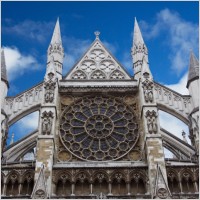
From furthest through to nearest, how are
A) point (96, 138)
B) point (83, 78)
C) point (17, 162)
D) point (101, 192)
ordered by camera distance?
point (83, 78) → point (96, 138) → point (17, 162) → point (101, 192)

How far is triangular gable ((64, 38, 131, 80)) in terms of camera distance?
62.1 ft

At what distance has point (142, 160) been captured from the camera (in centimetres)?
1508

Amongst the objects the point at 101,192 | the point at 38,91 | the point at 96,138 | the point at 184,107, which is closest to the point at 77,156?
the point at 96,138

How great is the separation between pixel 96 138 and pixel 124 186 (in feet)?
9.03

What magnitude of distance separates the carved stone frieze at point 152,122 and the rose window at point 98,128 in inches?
40.8

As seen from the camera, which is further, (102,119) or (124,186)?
(102,119)

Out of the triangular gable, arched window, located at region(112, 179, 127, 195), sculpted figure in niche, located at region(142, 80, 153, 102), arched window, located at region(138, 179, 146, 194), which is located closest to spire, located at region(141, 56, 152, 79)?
sculpted figure in niche, located at region(142, 80, 153, 102)

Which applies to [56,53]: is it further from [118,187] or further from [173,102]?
[118,187]

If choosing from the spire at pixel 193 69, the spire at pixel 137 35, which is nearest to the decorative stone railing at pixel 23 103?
the spire at pixel 137 35

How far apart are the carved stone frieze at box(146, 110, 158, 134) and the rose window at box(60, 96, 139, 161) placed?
104 centimetres

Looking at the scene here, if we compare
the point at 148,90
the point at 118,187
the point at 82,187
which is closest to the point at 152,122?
the point at 148,90

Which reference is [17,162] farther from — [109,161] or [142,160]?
[142,160]

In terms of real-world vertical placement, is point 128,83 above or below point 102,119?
above

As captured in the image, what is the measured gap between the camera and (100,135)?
16.0 metres
